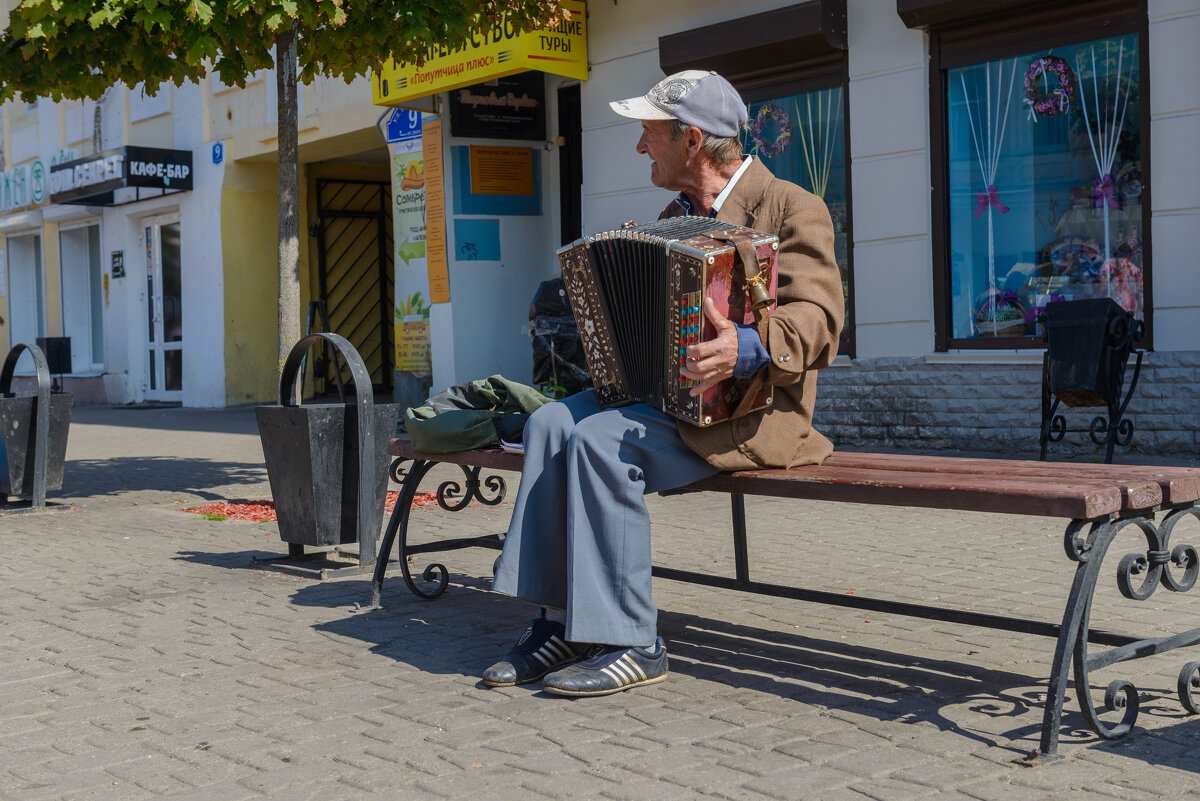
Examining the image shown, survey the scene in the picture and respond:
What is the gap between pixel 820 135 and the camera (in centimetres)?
1078

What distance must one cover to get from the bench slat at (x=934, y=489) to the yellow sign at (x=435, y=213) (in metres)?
10.2

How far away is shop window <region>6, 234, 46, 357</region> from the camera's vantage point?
25.9 meters

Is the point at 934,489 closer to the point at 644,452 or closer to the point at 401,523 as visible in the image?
the point at 644,452

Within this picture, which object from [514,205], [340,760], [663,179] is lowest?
[340,760]

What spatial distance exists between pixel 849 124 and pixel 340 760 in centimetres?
817

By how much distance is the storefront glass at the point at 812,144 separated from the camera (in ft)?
34.8

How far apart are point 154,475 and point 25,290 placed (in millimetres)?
17818

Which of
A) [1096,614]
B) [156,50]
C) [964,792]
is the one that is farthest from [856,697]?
[156,50]

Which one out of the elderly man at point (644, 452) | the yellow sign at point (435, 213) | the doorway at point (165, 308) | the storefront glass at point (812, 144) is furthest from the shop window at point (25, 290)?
the elderly man at point (644, 452)

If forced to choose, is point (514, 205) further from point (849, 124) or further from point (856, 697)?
point (856, 697)

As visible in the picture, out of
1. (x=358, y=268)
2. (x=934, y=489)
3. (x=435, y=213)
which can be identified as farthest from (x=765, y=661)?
(x=358, y=268)

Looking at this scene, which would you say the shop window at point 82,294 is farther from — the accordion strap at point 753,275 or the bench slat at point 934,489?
the accordion strap at point 753,275

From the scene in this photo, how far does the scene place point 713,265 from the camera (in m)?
3.47

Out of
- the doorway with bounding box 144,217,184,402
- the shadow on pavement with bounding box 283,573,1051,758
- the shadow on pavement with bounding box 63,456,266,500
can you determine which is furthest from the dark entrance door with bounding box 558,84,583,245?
the shadow on pavement with bounding box 283,573,1051,758
